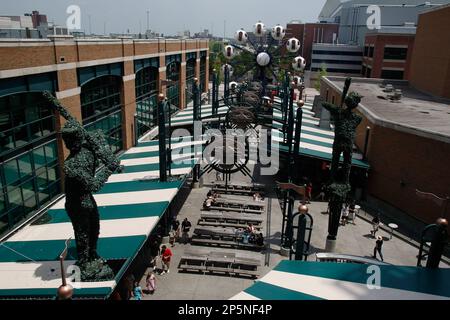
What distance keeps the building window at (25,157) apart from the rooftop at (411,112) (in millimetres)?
20061

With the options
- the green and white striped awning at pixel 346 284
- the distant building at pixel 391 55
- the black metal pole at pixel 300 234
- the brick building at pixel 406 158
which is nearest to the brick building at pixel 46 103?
the green and white striped awning at pixel 346 284

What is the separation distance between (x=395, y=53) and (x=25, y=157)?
6243cm

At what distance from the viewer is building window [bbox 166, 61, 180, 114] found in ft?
124

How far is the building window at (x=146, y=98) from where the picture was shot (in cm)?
2875

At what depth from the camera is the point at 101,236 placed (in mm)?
13438

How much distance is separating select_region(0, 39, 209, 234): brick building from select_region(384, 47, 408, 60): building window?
4974 cm

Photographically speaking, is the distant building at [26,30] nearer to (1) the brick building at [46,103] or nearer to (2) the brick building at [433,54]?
(1) the brick building at [46,103]

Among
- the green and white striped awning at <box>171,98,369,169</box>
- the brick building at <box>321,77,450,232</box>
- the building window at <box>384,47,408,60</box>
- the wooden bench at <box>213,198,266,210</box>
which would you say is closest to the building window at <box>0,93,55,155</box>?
the wooden bench at <box>213,198,266,210</box>

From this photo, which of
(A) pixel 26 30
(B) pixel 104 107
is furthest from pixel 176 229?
(A) pixel 26 30

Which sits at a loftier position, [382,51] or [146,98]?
[382,51]

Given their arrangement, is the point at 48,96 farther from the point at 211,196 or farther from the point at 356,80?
the point at 356,80

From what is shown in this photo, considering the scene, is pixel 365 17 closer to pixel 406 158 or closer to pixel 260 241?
pixel 406 158

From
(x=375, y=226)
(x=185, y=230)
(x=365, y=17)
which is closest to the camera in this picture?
(x=185, y=230)
